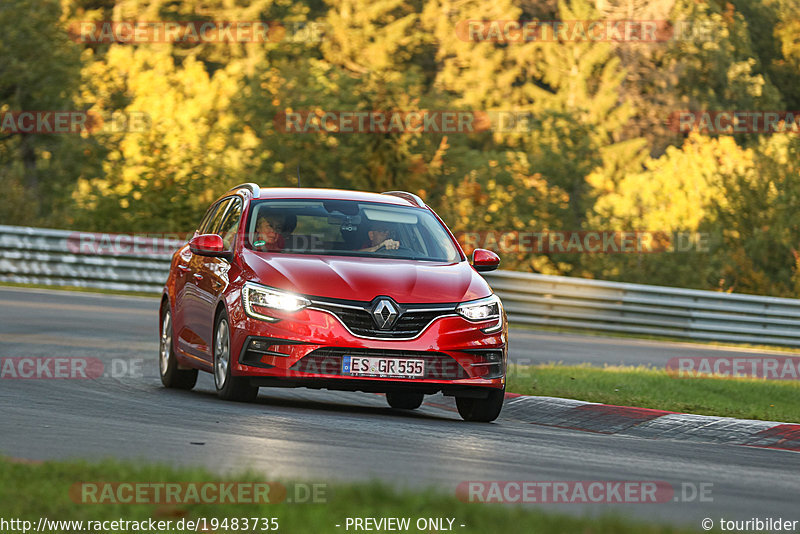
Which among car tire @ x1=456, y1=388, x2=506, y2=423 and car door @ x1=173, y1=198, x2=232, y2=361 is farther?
car door @ x1=173, y1=198, x2=232, y2=361

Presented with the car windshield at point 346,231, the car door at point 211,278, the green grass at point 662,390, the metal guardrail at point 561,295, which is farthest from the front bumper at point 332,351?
the metal guardrail at point 561,295

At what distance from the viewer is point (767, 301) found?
2711 centimetres

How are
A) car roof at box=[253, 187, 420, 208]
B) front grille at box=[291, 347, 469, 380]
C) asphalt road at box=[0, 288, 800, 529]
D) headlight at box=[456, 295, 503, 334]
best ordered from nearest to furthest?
1. asphalt road at box=[0, 288, 800, 529]
2. front grille at box=[291, 347, 469, 380]
3. headlight at box=[456, 295, 503, 334]
4. car roof at box=[253, 187, 420, 208]

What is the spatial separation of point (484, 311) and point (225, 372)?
6.61 feet

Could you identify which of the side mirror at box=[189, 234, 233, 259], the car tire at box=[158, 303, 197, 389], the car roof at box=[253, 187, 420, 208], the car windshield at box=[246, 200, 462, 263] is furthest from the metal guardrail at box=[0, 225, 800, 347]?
the side mirror at box=[189, 234, 233, 259]

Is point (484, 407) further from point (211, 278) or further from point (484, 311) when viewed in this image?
point (211, 278)

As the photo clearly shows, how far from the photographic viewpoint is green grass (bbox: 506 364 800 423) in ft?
41.5

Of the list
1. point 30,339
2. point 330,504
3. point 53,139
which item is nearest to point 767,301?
point 30,339

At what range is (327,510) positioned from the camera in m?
5.61

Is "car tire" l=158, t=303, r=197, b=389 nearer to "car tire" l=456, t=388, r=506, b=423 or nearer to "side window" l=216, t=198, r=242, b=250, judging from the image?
"side window" l=216, t=198, r=242, b=250

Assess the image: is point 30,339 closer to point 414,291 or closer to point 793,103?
point 414,291

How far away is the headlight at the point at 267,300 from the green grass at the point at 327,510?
391 centimetres

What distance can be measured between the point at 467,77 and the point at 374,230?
52.4m

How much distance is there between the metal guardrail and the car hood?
16.0 meters
